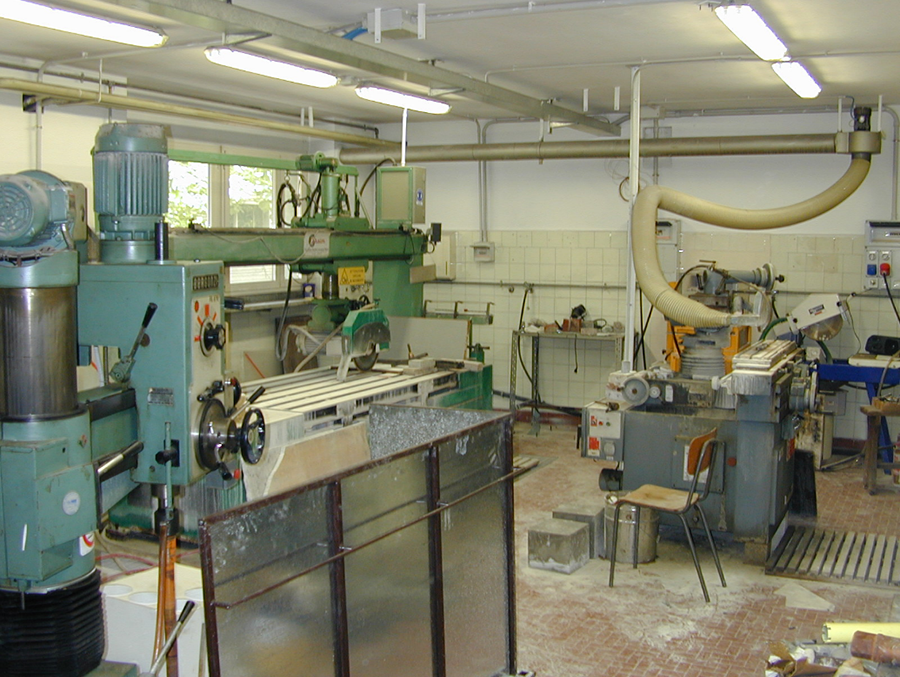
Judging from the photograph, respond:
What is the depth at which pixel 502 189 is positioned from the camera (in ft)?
28.9

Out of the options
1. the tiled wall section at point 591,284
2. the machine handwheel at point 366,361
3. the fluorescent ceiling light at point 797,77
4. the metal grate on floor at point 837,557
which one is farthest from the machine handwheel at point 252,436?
the tiled wall section at point 591,284

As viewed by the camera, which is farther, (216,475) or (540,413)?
(540,413)

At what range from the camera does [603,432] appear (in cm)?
539

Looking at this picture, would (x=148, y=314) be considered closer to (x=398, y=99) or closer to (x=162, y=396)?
(x=162, y=396)

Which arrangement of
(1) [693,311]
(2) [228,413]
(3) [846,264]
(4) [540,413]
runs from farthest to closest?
1. (4) [540,413]
2. (3) [846,264]
3. (1) [693,311]
4. (2) [228,413]

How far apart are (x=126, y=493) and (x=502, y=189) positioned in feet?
22.3

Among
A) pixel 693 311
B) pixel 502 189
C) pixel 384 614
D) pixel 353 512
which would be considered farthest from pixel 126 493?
pixel 502 189

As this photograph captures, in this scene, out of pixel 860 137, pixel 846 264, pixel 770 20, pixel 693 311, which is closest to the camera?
pixel 770 20

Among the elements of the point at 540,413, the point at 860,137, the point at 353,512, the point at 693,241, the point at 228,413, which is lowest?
the point at 540,413

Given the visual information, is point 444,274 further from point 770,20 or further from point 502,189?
point 770,20

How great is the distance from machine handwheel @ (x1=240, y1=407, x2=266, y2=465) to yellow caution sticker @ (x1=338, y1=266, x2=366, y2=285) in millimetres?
3205

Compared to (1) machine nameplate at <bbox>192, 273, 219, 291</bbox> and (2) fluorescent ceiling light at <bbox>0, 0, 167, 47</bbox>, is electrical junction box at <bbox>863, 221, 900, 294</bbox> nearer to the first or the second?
(2) fluorescent ceiling light at <bbox>0, 0, 167, 47</bbox>

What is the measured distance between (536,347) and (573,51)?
3.42m

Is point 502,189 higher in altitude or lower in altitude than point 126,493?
higher
